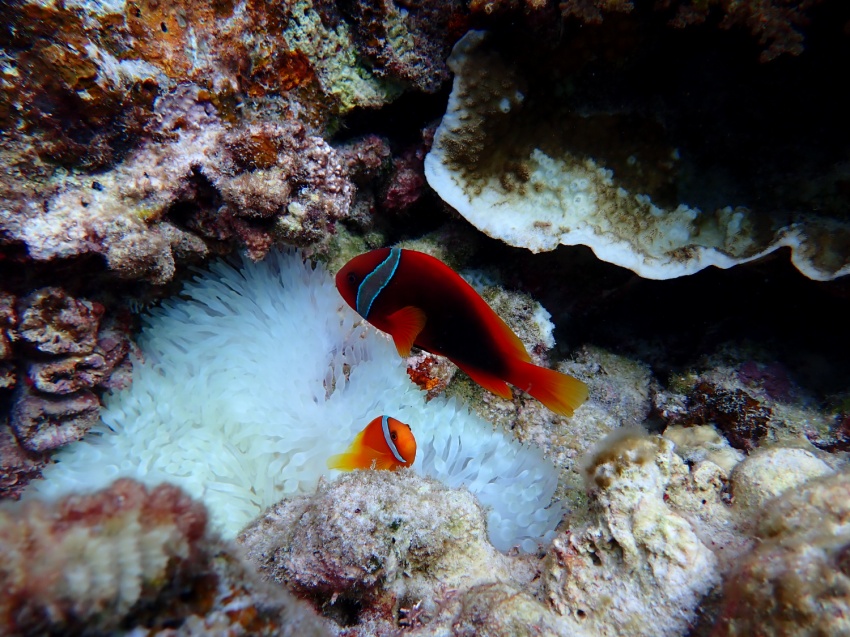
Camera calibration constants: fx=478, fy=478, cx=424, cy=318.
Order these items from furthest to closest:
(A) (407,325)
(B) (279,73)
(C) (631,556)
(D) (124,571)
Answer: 1. (B) (279,73)
2. (A) (407,325)
3. (C) (631,556)
4. (D) (124,571)

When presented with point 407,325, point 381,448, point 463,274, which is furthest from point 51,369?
point 463,274

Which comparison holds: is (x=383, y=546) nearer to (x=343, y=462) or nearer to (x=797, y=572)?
(x=343, y=462)

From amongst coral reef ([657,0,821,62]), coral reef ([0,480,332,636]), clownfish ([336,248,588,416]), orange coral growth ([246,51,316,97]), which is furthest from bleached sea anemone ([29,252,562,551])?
coral reef ([657,0,821,62])

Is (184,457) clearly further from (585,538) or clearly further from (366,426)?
(585,538)

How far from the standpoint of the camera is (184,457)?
8.24ft

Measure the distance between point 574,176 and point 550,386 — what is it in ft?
4.85

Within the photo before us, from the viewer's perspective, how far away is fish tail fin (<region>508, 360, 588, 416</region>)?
7.02 feet

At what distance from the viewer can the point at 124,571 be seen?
36.4 inches

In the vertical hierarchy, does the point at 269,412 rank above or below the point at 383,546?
below

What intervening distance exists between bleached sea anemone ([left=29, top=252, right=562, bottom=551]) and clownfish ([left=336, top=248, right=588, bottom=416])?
57cm

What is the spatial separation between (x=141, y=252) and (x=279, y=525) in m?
1.40

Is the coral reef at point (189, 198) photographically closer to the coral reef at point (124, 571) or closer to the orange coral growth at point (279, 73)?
the orange coral growth at point (279, 73)

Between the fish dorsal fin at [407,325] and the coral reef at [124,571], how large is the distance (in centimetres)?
114

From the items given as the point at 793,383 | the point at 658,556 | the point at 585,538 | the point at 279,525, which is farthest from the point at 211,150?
the point at 793,383
